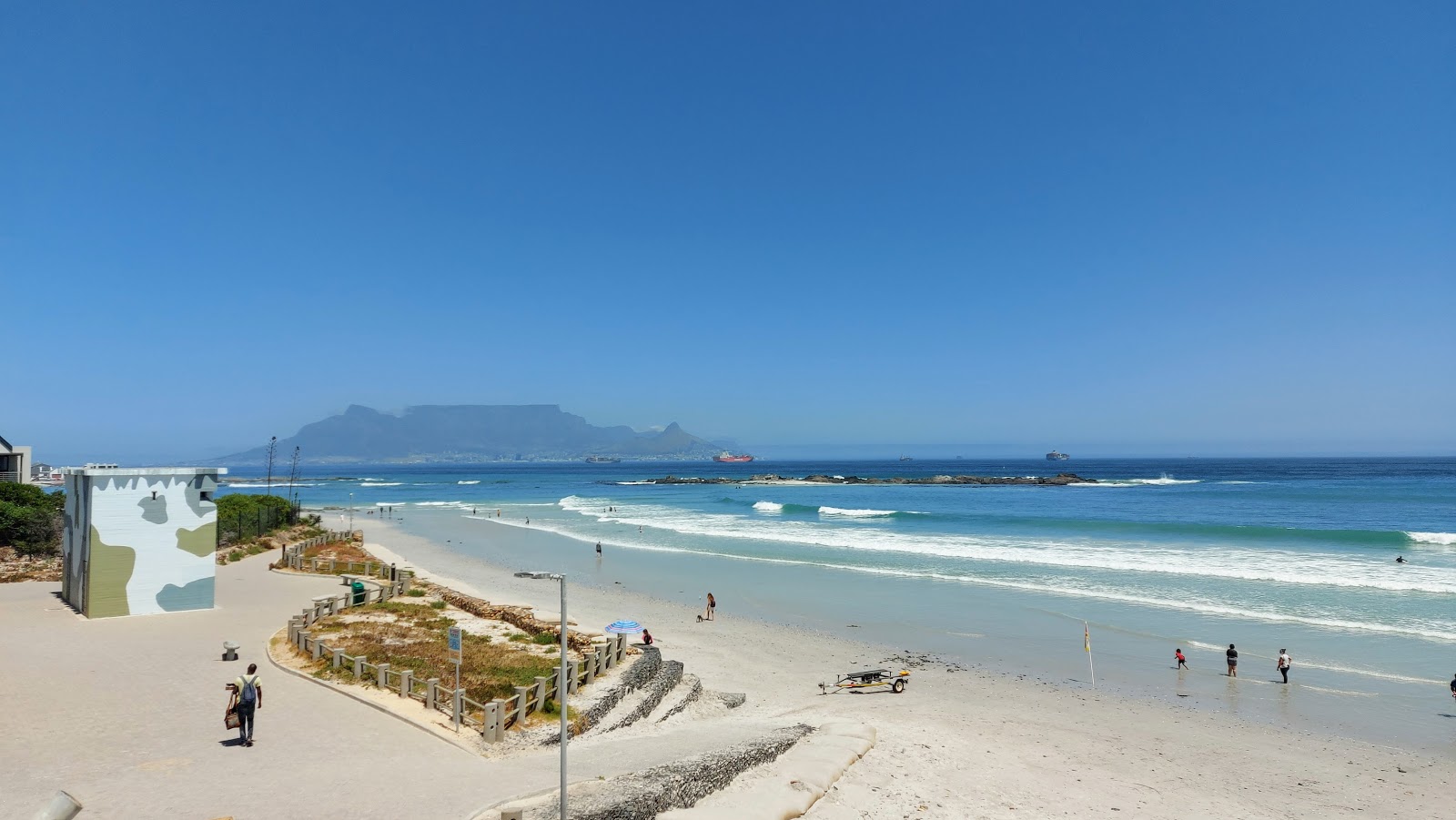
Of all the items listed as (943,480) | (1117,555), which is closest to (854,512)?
(1117,555)

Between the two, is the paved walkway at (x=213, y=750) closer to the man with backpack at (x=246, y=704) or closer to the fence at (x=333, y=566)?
the man with backpack at (x=246, y=704)

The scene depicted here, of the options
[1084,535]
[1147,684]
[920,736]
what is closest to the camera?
[920,736]

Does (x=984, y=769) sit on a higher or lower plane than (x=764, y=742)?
lower

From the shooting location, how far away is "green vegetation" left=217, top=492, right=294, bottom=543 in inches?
1591

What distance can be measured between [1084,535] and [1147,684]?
32865 millimetres

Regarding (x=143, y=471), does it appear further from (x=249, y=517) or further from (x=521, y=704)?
(x=249, y=517)

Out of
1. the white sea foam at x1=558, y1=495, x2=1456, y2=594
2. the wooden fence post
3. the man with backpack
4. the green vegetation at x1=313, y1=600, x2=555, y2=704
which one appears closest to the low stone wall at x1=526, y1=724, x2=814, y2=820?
the wooden fence post

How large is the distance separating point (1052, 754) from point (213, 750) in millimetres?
14669

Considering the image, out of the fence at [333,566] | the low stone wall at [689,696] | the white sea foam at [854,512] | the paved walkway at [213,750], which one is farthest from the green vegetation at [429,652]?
the white sea foam at [854,512]

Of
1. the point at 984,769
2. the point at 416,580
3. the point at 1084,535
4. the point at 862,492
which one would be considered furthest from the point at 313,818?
the point at 862,492

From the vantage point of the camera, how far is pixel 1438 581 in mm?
32031

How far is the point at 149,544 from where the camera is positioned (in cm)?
2248

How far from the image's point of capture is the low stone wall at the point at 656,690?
15.0m

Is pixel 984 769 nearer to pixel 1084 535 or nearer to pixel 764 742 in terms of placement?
pixel 764 742
